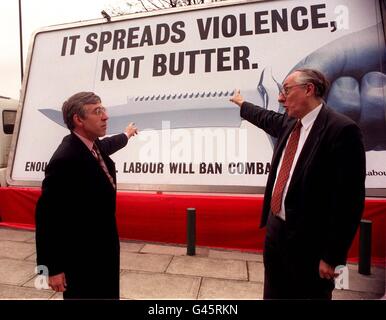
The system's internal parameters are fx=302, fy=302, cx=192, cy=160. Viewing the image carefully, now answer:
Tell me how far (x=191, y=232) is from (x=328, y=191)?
242 centimetres

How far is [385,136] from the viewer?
11.8ft

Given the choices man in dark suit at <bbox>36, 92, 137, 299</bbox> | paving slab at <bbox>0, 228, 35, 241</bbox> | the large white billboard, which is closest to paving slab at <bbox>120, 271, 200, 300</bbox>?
man in dark suit at <bbox>36, 92, 137, 299</bbox>

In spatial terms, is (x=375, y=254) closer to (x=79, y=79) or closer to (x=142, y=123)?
(x=142, y=123)

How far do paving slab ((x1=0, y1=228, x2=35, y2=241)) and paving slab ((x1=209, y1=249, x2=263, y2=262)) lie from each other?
283 cm

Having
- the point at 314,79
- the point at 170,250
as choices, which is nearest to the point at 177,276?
the point at 170,250

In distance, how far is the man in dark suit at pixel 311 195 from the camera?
1.72 metres

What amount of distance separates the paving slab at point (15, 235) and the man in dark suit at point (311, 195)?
13.0ft

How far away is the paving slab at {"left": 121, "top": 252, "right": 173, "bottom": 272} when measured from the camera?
365cm

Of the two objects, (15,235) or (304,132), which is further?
(15,235)

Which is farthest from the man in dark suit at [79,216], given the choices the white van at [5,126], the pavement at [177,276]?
the white van at [5,126]

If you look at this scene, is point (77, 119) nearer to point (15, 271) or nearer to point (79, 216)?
point (79, 216)

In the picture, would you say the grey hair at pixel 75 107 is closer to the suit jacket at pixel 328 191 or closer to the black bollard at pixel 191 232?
the suit jacket at pixel 328 191

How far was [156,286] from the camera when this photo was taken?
3.22 meters

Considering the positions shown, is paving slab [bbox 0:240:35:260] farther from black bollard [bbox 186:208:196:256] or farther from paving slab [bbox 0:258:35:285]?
black bollard [bbox 186:208:196:256]
